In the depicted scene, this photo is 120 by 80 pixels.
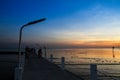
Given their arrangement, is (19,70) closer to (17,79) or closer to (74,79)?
(17,79)

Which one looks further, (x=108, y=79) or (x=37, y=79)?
(x=108, y=79)

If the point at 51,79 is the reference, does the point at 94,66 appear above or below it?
above

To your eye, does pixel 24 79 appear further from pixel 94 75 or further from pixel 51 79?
pixel 94 75

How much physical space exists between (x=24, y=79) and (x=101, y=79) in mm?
5528

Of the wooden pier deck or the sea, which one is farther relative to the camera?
the sea

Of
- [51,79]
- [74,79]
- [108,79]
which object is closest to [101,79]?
[108,79]

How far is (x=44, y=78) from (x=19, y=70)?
174 inches

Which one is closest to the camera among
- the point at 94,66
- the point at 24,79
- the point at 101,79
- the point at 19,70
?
the point at 19,70

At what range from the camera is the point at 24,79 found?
14406mm

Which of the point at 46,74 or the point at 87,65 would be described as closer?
the point at 46,74

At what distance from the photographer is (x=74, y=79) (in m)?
14.8

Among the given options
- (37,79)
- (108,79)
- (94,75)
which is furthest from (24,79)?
(108,79)

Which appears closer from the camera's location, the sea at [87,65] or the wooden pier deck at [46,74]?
the wooden pier deck at [46,74]

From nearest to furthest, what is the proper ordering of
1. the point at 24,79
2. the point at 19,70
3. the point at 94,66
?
the point at 19,70 < the point at 94,66 < the point at 24,79
